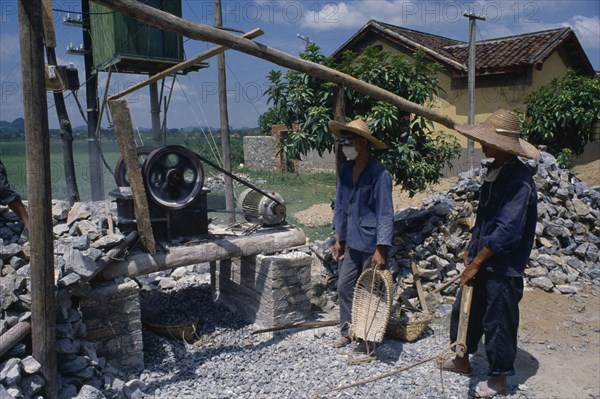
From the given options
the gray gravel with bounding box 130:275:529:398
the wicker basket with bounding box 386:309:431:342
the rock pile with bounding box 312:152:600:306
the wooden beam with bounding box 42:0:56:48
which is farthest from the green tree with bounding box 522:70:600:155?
the wooden beam with bounding box 42:0:56:48

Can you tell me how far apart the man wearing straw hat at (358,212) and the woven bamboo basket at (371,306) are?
127 mm

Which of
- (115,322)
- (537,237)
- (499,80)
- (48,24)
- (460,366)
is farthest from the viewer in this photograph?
(499,80)

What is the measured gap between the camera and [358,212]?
4812 mm

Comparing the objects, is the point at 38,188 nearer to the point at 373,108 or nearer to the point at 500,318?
the point at 500,318

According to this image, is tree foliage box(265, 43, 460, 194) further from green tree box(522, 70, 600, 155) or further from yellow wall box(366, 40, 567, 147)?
yellow wall box(366, 40, 567, 147)

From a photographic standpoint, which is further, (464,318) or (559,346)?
(559,346)

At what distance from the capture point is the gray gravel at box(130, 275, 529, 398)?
4215 mm

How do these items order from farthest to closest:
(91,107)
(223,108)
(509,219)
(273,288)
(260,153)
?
(260,153)
(223,108)
(91,107)
(273,288)
(509,219)

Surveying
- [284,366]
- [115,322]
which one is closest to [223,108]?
[115,322]

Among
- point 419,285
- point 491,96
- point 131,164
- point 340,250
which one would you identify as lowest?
point 419,285

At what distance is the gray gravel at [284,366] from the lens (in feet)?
13.8

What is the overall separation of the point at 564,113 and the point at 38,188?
43.6 feet

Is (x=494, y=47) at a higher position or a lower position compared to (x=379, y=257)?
higher

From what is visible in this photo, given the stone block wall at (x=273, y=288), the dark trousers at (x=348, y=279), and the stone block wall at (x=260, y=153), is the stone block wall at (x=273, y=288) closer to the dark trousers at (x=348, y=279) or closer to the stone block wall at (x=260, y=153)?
the dark trousers at (x=348, y=279)
